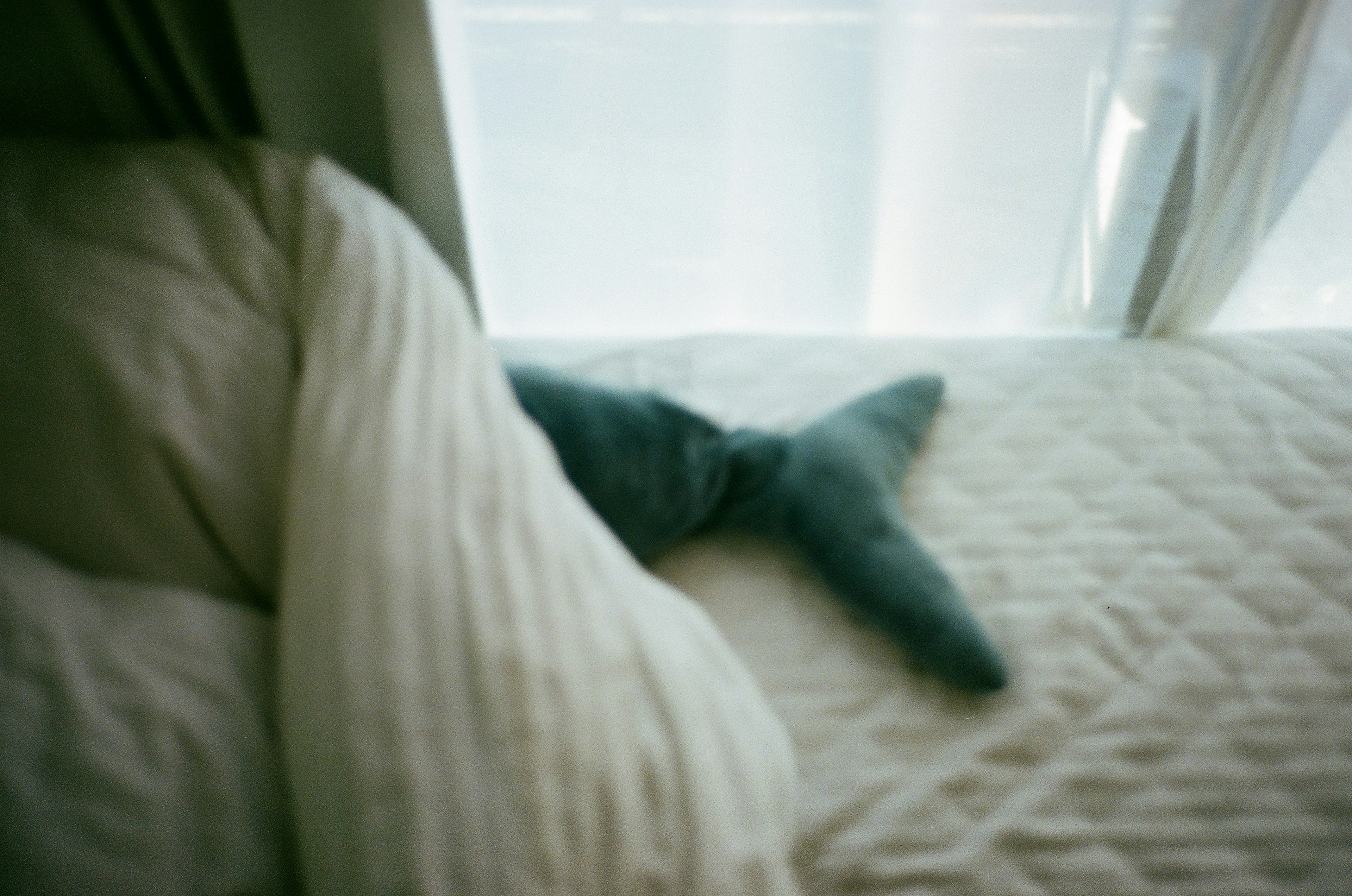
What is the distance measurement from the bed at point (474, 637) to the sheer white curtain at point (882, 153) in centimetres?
31

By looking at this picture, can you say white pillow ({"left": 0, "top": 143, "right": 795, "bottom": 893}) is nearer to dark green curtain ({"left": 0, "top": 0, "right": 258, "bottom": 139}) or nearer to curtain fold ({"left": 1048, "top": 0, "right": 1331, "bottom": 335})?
dark green curtain ({"left": 0, "top": 0, "right": 258, "bottom": 139})

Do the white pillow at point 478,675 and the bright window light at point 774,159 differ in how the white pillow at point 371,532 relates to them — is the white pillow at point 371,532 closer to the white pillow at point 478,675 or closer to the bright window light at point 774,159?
the white pillow at point 478,675

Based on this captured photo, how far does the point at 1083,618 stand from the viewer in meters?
0.76

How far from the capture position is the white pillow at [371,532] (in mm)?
471

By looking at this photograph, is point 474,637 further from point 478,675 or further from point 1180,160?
point 1180,160

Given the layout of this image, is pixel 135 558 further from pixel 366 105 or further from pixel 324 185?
pixel 366 105

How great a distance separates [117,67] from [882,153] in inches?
33.5

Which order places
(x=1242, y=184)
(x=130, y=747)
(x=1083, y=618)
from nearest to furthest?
(x=130, y=747)
(x=1083, y=618)
(x=1242, y=184)

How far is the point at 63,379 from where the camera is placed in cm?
58

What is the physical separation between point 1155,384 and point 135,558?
111 centimetres

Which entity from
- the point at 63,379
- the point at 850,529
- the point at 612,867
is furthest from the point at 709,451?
the point at 63,379

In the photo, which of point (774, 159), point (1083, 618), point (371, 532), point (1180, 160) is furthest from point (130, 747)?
point (1180, 160)

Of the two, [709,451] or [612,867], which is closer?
[612,867]

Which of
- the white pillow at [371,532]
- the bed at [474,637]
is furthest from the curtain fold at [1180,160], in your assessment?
the white pillow at [371,532]
